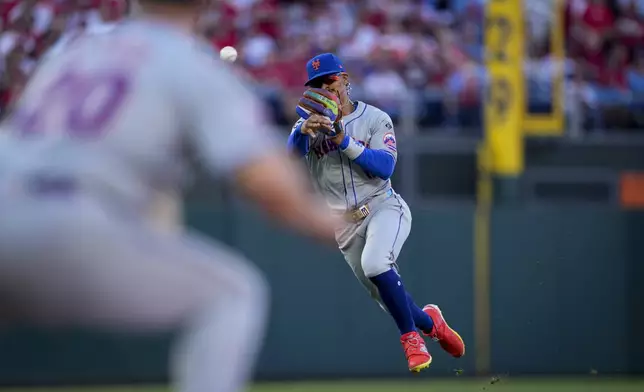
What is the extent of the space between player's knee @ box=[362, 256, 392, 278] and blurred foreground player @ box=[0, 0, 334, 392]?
428cm

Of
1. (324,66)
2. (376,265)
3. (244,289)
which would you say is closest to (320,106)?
(324,66)

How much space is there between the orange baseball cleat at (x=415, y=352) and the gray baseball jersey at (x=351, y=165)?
3.14 ft

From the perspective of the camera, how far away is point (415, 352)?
25.8ft

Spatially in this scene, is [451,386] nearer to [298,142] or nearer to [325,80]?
[298,142]

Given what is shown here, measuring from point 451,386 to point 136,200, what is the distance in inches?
364

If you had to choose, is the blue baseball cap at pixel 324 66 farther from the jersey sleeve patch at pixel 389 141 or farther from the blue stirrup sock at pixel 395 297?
the blue stirrup sock at pixel 395 297

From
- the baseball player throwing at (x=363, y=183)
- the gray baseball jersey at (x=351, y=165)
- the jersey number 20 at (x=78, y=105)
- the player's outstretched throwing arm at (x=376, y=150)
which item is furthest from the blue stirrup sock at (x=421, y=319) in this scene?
the jersey number 20 at (x=78, y=105)

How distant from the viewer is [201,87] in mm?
3512

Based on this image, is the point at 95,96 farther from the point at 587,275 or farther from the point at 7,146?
the point at 587,275

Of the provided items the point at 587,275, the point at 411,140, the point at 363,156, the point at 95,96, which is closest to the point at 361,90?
the point at 411,140

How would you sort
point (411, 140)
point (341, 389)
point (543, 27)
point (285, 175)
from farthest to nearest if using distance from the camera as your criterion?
point (543, 27)
point (411, 140)
point (341, 389)
point (285, 175)

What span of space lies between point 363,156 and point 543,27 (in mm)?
9400

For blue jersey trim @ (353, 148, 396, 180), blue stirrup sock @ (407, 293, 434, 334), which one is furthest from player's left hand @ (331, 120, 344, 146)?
blue stirrup sock @ (407, 293, 434, 334)

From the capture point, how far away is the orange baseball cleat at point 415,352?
25.8ft
